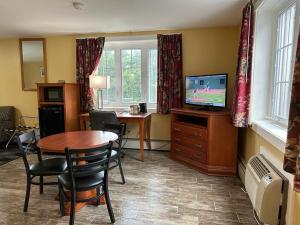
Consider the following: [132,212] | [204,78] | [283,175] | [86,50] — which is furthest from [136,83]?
[283,175]

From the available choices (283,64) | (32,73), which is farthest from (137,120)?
(32,73)

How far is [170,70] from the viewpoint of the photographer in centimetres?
411

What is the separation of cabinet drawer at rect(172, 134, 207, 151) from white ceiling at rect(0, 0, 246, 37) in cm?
183

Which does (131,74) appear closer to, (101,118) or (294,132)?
(101,118)

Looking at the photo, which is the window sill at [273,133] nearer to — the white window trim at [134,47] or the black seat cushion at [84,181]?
the black seat cushion at [84,181]

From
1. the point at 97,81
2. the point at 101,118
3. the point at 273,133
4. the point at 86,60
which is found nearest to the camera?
the point at 273,133

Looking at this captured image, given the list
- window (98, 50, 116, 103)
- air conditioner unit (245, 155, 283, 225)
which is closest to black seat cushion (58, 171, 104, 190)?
air conditioner unit (245, 155, 283, 225)

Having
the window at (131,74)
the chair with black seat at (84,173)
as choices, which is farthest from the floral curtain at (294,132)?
the window at (131,74)

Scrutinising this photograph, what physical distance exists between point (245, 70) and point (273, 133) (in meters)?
0.96

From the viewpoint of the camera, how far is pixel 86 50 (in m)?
4.38

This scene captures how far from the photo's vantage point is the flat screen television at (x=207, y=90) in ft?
10.8

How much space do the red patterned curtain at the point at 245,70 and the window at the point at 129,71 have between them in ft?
6.44

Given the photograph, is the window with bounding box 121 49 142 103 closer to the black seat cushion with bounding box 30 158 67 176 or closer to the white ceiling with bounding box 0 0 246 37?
the white ceiling with bounding box 0 0 246 37

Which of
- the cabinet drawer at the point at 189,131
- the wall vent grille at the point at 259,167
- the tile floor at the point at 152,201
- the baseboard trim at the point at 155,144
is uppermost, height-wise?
the cabinet drawer at the point at 189,131
